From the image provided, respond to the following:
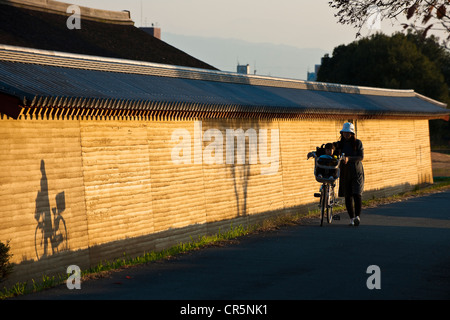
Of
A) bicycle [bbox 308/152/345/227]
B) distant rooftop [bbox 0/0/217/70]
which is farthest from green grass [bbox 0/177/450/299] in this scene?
distant rooftop [bbox 0/0/217/70]

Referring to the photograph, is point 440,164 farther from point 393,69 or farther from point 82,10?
point 82,10

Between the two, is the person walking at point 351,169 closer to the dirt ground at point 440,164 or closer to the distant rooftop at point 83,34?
the distant rooftop at point 83,34

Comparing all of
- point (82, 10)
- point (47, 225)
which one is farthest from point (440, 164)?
point (47, 225)

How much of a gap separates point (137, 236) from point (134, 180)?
1.02 m

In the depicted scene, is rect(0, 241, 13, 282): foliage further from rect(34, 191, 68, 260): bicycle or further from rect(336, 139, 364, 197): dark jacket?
rect(336, 139, 364, 197): dark jacket

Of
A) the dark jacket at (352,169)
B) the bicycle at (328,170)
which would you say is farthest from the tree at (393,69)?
the bicycle at (328,170)

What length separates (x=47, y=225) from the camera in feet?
39.3

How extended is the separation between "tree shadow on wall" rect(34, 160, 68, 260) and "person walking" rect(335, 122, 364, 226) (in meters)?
7.51

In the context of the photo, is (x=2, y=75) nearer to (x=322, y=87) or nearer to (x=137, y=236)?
(x=137, y=236)

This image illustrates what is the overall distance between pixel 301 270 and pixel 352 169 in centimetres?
631

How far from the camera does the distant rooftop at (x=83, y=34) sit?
27781 mm

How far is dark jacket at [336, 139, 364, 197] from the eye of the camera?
58.5 ft

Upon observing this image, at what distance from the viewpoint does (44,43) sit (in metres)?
27.9
